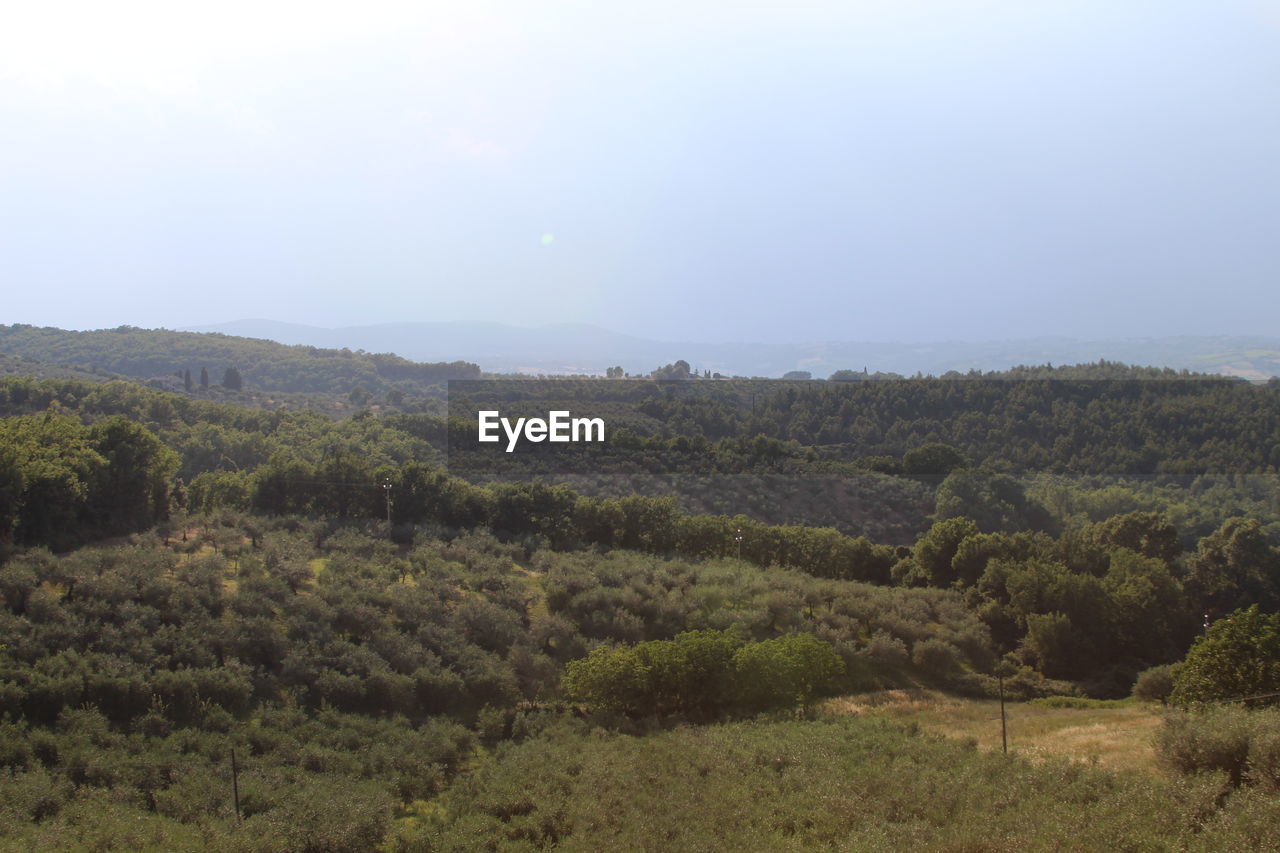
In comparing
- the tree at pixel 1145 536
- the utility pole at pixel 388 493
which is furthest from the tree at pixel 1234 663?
the utility pole at pixel 388 493

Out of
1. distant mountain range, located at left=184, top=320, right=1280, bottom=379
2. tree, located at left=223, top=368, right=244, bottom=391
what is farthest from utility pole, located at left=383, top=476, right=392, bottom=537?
distant mountain range, located at left=184, top=320, right=1280, bottom=379

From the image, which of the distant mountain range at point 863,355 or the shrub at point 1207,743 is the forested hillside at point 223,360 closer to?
the distant mountain range at point 863,355

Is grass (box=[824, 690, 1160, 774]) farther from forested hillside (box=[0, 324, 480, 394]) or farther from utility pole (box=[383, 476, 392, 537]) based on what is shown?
forested hillside (box=[0, 324, 480, 394])

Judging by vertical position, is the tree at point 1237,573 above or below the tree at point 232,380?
below

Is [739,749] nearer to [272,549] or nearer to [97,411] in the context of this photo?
[272,549]

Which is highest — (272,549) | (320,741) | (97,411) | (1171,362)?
(1171,362)

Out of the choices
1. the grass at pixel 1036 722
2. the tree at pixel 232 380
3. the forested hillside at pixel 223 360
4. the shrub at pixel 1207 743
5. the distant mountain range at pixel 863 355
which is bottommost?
the grass at pixel 1036 722

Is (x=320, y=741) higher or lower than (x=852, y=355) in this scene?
lower

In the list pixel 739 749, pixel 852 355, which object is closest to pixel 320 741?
pixel 739 749
